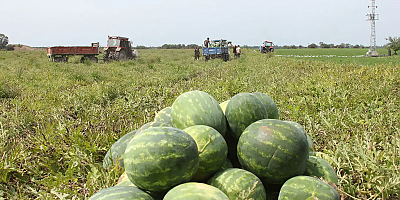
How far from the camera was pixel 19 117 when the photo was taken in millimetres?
4344

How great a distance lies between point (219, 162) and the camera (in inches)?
72.5

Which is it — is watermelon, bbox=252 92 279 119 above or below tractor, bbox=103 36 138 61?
below

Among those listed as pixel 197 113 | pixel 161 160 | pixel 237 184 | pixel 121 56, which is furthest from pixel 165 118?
pixel 121 56

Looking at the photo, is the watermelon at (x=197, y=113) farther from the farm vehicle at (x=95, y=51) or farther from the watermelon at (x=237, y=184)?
the farm vehicle at (x=95, y=51)

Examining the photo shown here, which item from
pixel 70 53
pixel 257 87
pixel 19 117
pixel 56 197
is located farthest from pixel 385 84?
pixel 70 53

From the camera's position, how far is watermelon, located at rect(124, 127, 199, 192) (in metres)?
1.57

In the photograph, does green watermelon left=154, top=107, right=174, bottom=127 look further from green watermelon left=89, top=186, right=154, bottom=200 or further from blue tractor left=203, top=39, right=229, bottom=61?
blue tractor left=203, top=39, right=229, bottom=61

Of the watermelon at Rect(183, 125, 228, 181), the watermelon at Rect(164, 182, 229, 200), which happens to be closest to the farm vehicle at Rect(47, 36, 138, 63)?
the watermelon at Rect(183, 125, 228, 181)

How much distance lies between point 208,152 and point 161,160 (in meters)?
0.36

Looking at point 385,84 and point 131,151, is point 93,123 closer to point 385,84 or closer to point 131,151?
point 131,151

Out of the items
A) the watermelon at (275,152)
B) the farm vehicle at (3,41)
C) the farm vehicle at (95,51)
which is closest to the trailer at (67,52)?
the farm vehicle at (95,51)

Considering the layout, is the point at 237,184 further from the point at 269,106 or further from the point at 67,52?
the point at 67,52

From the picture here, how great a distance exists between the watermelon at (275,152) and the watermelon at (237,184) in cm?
11

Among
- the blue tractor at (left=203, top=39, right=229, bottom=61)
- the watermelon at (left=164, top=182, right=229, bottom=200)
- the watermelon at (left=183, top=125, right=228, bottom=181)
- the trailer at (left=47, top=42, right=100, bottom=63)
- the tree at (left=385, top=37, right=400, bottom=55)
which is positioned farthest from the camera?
the tree at (left=385, top=37, right=400, bottom=55)
